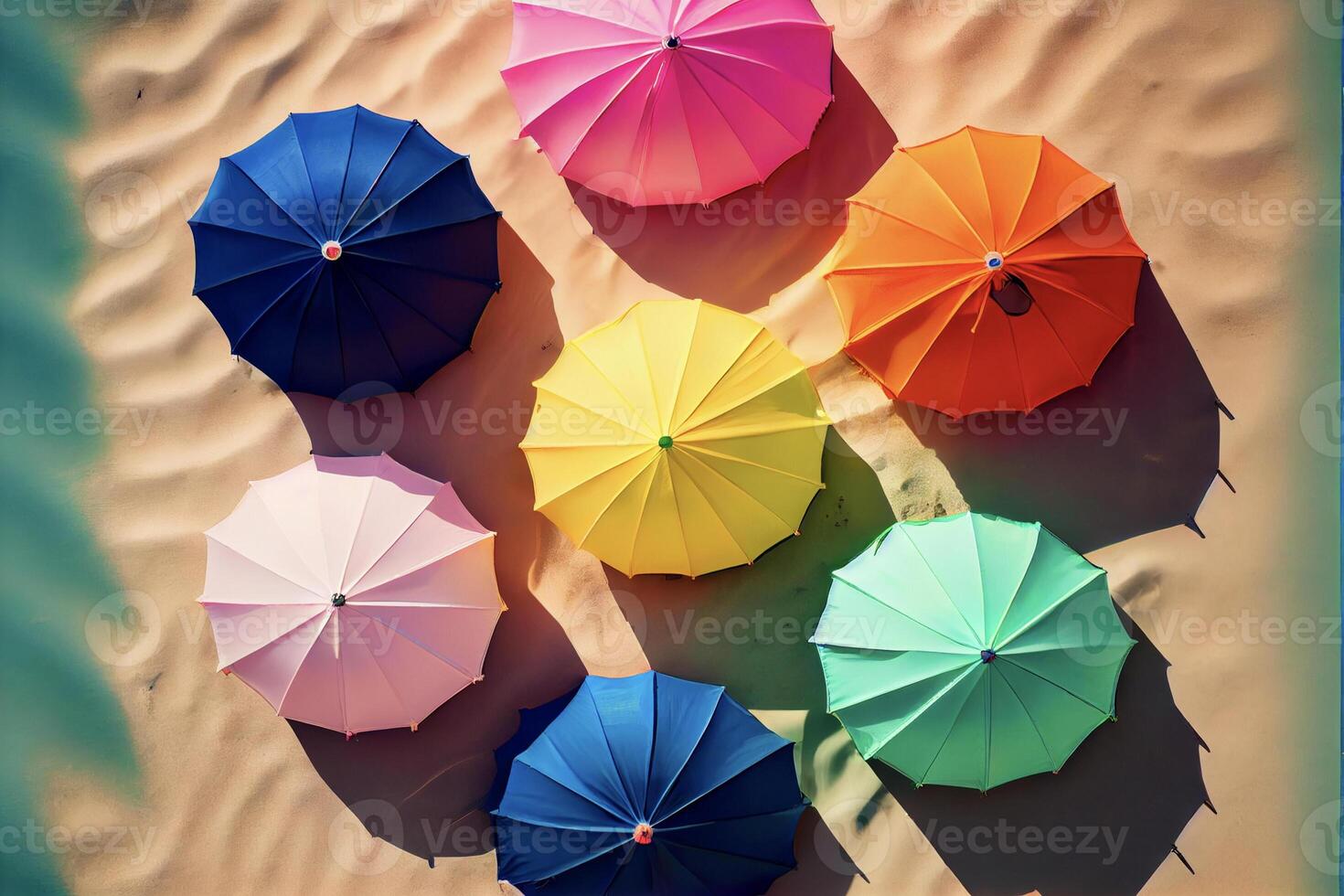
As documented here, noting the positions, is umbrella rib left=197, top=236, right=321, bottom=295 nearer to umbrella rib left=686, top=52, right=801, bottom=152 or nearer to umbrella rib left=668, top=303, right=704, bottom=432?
umbrella rib left=668, top=303, right=704, bottom=432

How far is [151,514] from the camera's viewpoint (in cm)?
774

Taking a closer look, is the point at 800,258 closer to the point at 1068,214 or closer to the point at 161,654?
the point at 1068,214

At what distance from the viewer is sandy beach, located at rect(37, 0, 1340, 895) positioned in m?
7.41

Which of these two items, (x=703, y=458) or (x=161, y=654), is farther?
(x=161, y=654)

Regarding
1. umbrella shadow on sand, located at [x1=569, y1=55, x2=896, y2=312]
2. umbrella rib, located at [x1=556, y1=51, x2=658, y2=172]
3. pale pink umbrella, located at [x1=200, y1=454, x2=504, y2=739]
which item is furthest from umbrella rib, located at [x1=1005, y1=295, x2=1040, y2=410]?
pale pink umbrella, located at [x1=200, y1=454, x2=504, y2=739]

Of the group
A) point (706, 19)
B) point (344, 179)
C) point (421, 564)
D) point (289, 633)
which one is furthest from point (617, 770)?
point (706, 19)

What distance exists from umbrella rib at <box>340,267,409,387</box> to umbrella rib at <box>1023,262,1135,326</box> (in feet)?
14.0

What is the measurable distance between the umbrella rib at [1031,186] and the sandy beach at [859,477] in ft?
3.11

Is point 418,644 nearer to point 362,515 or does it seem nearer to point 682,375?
point 362,515

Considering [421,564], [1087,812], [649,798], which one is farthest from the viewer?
[1087,812]

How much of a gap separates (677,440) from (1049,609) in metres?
2.63

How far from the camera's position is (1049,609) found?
21.5ft

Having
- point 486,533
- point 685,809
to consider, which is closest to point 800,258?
point 486,533

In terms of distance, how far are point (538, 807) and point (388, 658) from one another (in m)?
1.38
